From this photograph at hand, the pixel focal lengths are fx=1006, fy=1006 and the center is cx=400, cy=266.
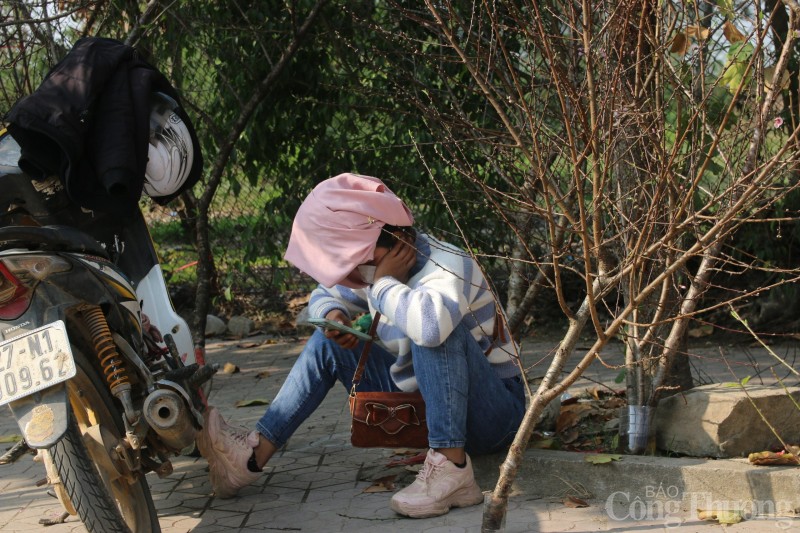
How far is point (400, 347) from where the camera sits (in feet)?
11.9

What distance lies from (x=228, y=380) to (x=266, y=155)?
4.49 feet

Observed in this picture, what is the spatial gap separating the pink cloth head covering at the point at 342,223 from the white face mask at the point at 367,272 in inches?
2.7

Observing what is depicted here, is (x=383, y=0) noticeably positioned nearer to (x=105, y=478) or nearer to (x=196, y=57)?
(x=196, y=57)

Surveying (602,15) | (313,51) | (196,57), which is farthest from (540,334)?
(602,15)

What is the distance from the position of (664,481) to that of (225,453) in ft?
5.21

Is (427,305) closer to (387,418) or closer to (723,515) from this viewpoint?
(387,418)

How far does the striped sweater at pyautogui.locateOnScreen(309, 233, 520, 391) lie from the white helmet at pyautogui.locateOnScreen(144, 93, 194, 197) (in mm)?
713

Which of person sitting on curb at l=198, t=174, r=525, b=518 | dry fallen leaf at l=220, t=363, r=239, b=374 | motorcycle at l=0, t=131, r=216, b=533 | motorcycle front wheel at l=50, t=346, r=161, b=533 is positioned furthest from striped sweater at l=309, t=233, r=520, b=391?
dry fallen leaf at l=220, t=363, r=239, b=374

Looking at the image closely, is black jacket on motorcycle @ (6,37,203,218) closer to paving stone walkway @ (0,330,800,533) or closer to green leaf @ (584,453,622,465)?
paving stone walkway @ (0,330,800,533)

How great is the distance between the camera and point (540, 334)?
21.6ft

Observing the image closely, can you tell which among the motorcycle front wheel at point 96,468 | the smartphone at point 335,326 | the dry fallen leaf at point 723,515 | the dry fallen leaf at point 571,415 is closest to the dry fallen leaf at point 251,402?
the dry fallen leaf at point 571,415

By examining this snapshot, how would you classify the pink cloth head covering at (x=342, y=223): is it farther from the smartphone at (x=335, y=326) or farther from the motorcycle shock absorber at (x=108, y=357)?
the motorcycle shock absorber at (x=108, y=357)

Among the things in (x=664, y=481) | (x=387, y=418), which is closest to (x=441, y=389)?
(x=387, y=418)

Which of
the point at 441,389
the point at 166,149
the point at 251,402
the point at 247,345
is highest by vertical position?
the point at 166,149
